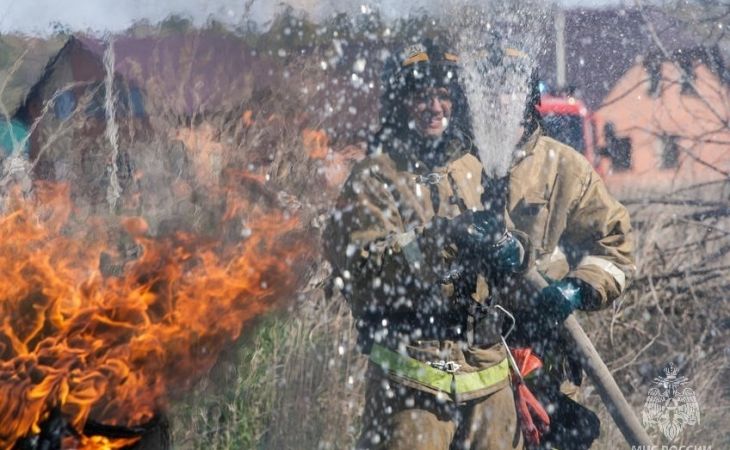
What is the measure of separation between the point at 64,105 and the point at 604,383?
3847 mm

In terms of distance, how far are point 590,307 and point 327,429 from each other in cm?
185

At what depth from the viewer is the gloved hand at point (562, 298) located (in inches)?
138

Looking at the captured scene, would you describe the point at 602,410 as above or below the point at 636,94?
below

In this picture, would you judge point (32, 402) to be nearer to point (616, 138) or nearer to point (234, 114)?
point (234, 114)

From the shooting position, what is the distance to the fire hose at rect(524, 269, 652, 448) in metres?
3.67

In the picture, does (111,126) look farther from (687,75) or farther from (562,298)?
(687,75)

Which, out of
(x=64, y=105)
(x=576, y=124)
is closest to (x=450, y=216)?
(x=576, y=124)

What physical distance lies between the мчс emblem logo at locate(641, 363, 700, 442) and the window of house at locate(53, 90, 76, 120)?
395 cm

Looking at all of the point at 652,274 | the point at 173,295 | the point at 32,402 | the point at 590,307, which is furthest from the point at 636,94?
the point at 32,402

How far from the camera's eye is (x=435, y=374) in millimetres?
3404

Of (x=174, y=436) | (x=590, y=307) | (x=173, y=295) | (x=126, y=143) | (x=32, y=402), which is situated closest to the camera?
(x=32, y=402)

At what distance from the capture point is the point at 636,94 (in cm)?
550

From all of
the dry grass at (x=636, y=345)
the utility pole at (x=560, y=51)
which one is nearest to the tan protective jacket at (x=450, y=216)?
the dry grass at (x=636, y=345)

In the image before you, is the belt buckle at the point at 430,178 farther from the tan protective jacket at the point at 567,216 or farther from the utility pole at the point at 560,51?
the utility pole at the point at 560,51
